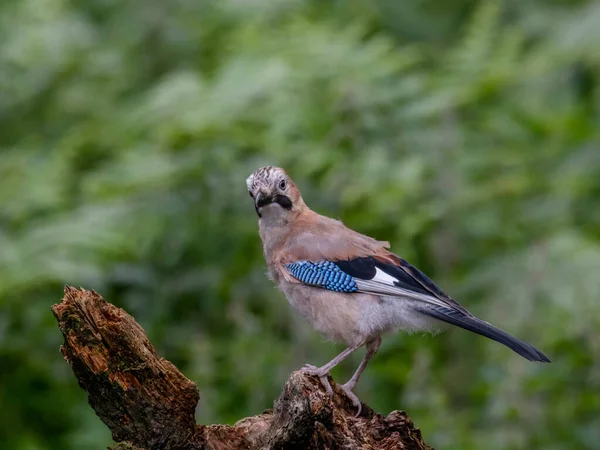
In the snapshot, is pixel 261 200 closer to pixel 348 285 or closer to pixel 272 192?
pixel 272 192

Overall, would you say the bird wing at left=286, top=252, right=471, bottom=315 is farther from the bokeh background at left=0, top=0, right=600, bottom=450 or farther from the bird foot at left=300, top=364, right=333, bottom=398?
the bokeh background at left=0, top=0, right=600, bottom=450

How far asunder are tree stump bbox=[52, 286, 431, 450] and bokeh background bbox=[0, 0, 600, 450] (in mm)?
2407

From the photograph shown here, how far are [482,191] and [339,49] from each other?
1.54 metres

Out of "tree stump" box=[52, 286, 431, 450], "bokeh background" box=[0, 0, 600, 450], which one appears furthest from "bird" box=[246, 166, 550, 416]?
"bokeh background" box=[0, 0, 600, 450]

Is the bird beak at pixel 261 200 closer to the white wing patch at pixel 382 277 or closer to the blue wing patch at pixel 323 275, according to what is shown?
the blue wing patch at pixel 323 275

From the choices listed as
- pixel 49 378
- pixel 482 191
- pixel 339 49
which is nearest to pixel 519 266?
pixel 482 191

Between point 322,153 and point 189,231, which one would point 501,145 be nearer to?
point 322,153

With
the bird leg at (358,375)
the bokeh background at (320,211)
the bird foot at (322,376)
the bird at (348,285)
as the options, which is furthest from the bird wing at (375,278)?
the bokeh background at (320,211)

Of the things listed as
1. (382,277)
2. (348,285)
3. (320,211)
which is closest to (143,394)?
(348,285)

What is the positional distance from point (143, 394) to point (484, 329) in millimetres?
1698

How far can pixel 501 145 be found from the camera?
8.73 metres

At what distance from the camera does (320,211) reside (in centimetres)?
760

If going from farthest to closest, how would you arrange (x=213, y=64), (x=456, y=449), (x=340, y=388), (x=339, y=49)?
1. (x=213, y=64)
2. (x=339, y=49)
3. (x=456, y=449)
4. (x=340, y=388)

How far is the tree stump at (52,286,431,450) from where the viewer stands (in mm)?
4484
